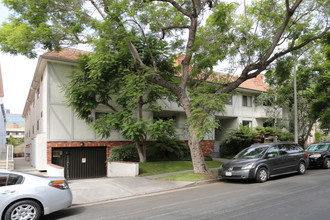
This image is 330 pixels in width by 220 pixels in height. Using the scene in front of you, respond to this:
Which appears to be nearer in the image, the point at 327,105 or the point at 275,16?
the point at 275,16

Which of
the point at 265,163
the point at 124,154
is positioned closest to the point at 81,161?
the point at 124,154

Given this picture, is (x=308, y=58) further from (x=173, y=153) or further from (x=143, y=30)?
(x=143, y=30)

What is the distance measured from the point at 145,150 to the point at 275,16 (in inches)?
416

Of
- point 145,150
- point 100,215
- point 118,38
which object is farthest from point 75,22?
point 100,215

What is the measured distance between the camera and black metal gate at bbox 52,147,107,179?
52.6ft

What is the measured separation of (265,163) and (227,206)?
4.59 metres

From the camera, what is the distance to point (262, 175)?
10.4 metres

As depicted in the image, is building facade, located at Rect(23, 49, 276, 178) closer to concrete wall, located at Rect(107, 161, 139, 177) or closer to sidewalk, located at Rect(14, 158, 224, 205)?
concrete wall, located at Rect(107, 161, 139, 177)

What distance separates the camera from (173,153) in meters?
18.4

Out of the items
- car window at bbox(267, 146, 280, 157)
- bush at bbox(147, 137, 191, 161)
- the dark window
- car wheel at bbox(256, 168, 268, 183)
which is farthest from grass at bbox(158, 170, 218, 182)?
bush at bbox(147, 137, 191, 161)

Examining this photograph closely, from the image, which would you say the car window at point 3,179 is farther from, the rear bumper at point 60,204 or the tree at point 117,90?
the tree at point 117,90

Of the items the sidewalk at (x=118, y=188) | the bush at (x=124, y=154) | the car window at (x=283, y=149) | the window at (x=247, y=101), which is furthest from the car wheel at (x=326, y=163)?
Answer: the window at (x=247, y=101)

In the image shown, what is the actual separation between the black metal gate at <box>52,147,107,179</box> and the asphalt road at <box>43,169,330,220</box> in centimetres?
884

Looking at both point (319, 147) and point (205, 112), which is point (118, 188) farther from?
point (319, 147)
